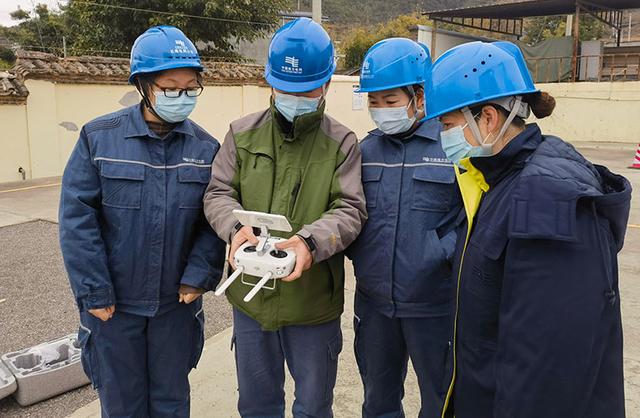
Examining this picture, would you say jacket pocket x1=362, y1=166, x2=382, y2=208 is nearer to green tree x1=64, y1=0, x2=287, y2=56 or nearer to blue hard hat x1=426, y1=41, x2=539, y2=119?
blue hard hat x1=426, y1=41, x2=539, y2=119

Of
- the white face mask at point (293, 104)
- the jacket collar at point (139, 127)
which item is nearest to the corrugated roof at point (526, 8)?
the white face mask at point (293, 104)

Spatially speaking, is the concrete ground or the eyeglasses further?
the concrete ground

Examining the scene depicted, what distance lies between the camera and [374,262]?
2.10 meters

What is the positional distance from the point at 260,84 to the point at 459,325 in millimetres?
13137

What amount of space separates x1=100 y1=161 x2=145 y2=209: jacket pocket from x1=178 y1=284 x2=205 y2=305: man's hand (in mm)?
369

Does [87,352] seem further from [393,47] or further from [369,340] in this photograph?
[393,47]

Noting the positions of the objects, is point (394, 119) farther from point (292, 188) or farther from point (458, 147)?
point (458, 147)

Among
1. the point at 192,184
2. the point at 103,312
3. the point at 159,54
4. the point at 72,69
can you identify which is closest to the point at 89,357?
the point at 103,312

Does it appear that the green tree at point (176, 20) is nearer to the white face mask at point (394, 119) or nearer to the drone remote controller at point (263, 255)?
the white face mask at point (394, 119)

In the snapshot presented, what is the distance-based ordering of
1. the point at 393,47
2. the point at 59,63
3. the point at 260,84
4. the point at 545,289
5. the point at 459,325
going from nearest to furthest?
the point at 545,289, the point at 459,325, the point at 393,47, the point at 59,63, the point at 260,84

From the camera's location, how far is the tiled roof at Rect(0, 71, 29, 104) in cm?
922

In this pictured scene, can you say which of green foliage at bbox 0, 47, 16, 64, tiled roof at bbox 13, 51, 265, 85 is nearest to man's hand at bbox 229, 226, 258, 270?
tiled roof at bbox 13, 51, 265, 85

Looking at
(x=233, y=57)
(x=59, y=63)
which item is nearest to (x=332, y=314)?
(x=59, y=63)

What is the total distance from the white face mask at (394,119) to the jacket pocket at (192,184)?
0.72m
